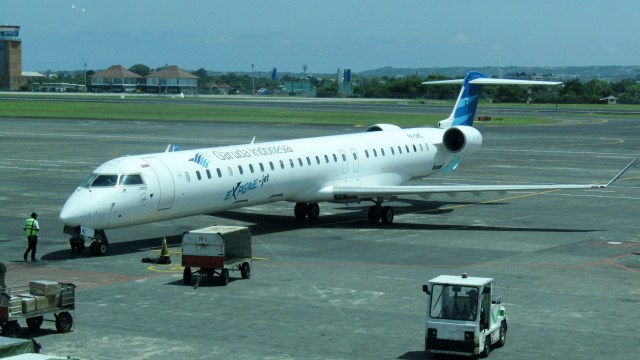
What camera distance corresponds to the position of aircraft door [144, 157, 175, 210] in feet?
98.7

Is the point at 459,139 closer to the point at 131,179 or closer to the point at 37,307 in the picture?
the point at 131,179

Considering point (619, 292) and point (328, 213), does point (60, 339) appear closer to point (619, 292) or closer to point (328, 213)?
point (619, 292)

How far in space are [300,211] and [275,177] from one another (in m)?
3.53

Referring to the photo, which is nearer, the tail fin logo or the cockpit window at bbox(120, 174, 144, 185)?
the cockpit window at bbox(120, 174, 144, 185)

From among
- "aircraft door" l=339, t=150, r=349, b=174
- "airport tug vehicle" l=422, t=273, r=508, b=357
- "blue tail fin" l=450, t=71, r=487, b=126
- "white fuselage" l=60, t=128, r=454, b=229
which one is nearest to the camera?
"airport tug vehicle" l=422, t=273, r=508, b=357

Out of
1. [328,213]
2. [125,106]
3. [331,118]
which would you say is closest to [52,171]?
[328,213]

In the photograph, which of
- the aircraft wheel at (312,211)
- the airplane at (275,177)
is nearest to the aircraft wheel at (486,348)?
the airplane at (275,177)

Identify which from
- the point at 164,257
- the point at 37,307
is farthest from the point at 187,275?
the point at 37,307

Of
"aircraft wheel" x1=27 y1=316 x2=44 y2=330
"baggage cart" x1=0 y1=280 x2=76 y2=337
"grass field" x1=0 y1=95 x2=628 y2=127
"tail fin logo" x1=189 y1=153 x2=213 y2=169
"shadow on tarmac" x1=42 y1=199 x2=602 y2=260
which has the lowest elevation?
"grass field" x1=0 y1=95 x2=628 y2=127

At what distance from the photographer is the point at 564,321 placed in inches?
857

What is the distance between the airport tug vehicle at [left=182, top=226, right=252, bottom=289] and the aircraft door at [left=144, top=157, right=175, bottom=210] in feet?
13.8

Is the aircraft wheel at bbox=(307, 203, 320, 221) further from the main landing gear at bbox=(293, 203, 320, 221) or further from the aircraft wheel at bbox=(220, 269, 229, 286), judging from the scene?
the aircraft wheel at bbox=(220, 269, 229, 286)

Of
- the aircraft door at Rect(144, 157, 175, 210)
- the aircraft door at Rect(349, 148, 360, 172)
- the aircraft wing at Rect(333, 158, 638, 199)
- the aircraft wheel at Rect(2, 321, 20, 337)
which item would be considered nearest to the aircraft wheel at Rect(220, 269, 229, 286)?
the aircraft door at Rect(144, 157, 175, 210)

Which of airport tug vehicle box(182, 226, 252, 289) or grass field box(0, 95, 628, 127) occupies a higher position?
airport tug vehicle box(182, 226, 252, 289)
